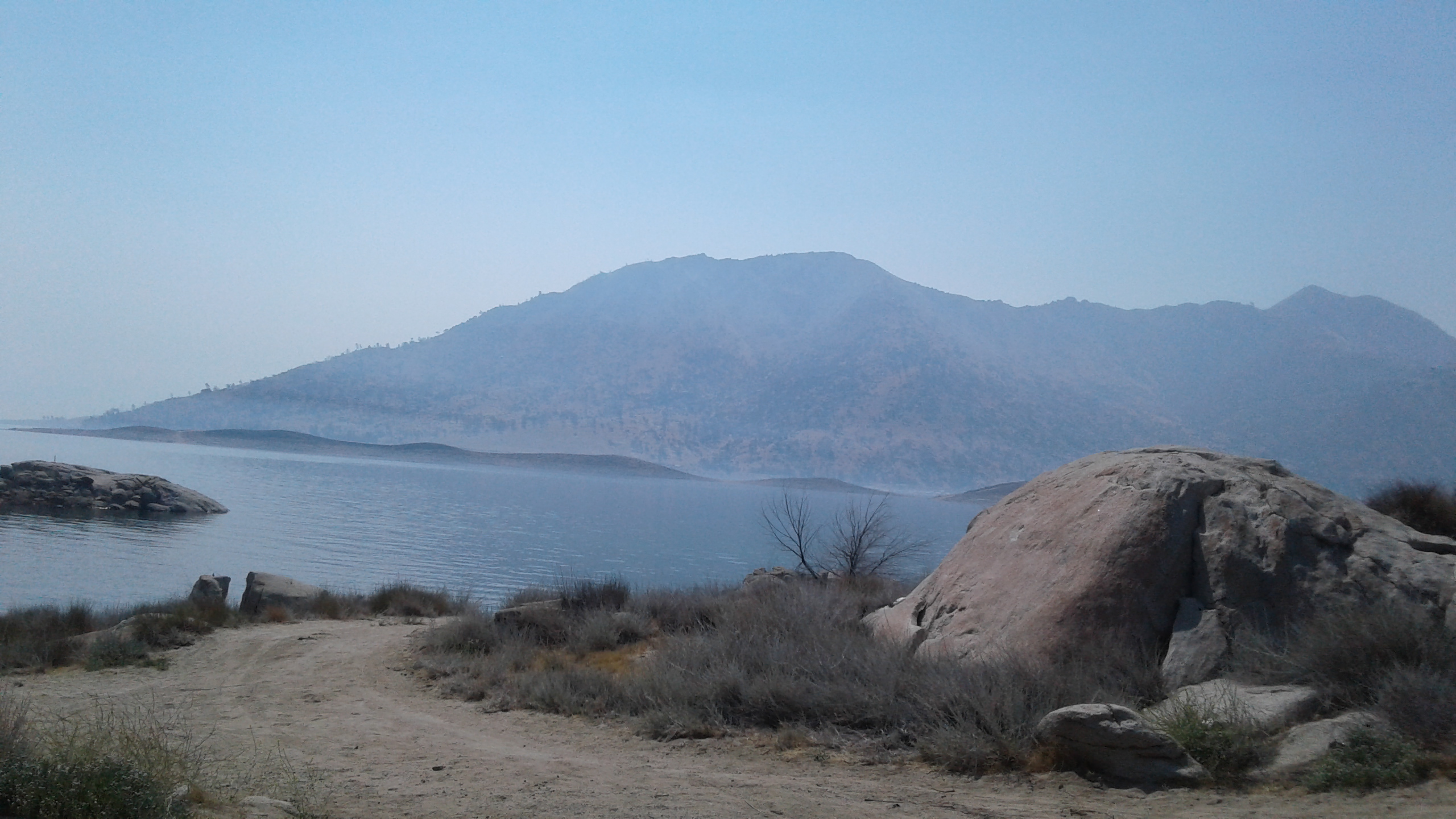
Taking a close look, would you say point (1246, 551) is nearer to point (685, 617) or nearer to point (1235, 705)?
point (1235, 705)

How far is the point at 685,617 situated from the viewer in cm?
1394

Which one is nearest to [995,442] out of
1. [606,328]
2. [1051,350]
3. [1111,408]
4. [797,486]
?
[1111,408]

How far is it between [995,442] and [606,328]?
86037 millimetres

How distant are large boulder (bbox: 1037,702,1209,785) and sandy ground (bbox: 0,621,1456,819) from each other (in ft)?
0.59

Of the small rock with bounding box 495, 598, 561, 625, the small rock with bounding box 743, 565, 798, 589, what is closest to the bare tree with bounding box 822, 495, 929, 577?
the small rock with bounding box 743, 565, 798, 589

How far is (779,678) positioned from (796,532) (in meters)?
21.5

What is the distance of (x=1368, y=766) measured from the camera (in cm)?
546

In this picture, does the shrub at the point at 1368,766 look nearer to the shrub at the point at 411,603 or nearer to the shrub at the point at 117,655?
the shrub at the point at 117,655

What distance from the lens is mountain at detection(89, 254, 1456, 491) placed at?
3944 inches

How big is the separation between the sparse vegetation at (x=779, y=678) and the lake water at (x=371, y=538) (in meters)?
7.41

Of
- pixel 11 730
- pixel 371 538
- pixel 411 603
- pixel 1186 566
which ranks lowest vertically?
pixel 371 538

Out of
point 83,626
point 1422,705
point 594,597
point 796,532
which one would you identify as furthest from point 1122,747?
point 796,532

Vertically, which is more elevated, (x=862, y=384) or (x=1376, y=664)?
(x=862, y=384)

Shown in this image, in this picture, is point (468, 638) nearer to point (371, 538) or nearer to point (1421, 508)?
point (1421, 508)
